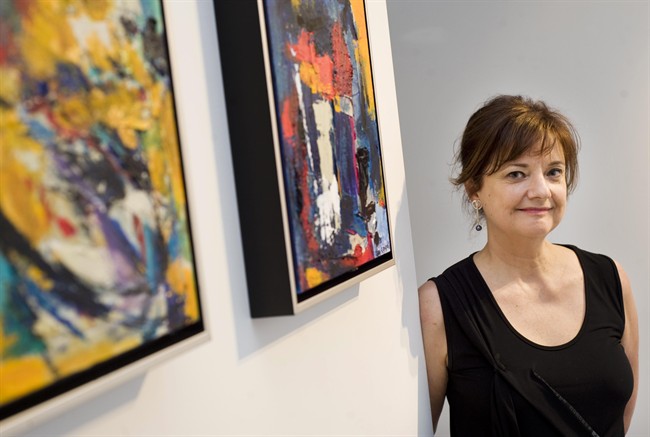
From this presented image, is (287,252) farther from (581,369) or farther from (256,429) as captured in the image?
(581,369)

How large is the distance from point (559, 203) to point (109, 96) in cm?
157

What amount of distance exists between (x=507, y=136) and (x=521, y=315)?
1.73 ft

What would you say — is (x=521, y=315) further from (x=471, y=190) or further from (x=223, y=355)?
(x=223, y=355)

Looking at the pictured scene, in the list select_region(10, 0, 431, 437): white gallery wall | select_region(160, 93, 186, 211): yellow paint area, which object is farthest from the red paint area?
select_region(160, 93, 186, 211): yellow paint area

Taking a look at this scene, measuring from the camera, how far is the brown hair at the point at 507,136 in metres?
1.79

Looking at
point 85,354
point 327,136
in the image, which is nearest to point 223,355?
point 85,354

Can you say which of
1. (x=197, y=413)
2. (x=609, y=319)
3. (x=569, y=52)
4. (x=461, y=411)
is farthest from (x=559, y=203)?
(x=197, y=413)

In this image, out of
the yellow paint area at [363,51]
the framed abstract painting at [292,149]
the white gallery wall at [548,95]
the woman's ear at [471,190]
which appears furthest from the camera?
the white gallery wall at [548,95]

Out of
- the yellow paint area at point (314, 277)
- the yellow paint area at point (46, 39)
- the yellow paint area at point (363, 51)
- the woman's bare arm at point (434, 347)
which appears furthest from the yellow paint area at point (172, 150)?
the woman's bare arm at point (434, 347)

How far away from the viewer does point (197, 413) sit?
26.3 inches

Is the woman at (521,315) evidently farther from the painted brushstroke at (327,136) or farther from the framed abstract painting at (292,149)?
the framed abstract painting at (292,149)

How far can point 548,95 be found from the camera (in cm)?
285

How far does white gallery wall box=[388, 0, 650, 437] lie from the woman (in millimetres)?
852

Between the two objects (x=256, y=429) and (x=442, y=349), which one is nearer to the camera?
(x=256, y=429)
